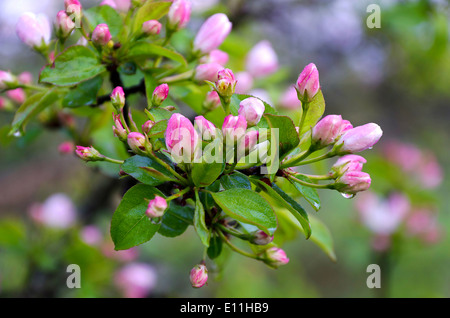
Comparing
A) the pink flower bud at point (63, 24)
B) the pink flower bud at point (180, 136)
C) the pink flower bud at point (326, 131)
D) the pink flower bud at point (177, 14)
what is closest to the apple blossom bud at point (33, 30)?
the pink flower bud at point (63, 24)

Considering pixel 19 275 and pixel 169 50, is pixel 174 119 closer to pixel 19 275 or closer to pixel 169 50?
pixel 169 50

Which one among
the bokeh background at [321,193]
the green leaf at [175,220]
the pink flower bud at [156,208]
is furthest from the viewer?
the bokeh background at [321,193]

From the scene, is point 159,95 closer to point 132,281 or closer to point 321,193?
point 132,281

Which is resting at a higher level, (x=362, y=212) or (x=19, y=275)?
(x=362, y=212)

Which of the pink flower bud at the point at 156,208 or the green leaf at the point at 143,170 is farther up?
the green leaf at the point at 143,170

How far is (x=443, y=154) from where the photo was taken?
8.86 feet

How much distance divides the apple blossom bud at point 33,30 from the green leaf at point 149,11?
0.12 meters

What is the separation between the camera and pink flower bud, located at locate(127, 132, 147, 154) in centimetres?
40

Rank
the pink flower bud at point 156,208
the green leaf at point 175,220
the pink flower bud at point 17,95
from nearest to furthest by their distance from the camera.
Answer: the pink flower bud at point 156,208 < the green leaf at point 175,220 < the pink flower bud at point 17,95

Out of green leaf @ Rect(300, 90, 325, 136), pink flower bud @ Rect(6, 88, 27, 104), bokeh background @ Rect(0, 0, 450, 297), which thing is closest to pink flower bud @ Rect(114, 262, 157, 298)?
bokeh background @ Rect(0, 0, 450, 297)

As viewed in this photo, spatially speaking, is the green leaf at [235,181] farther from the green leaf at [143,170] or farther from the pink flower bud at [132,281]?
the pink flower bud at [132,281]

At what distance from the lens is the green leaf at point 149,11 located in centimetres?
50

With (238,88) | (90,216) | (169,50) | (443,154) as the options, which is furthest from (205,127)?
(443,154)

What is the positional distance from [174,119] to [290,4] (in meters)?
1.19
